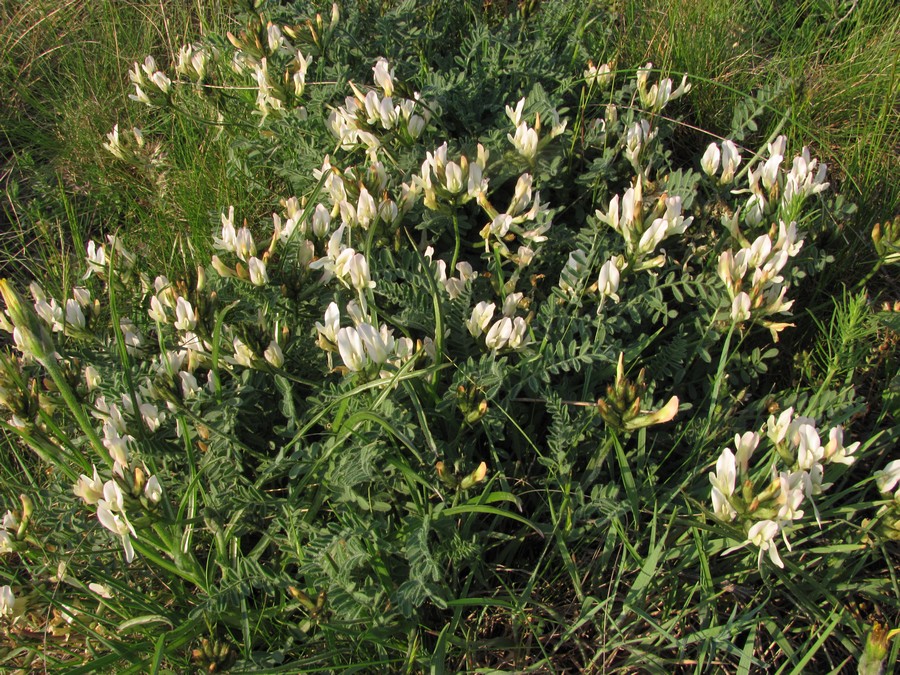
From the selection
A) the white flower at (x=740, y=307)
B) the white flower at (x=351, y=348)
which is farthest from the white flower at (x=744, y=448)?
the white flower at (x=351, y=348)

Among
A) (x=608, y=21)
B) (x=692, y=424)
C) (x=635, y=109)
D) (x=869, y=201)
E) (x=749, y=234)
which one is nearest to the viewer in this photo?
(x=692, y=424)

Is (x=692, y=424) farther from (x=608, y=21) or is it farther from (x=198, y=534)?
(x=608, y=21)

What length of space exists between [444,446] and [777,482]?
780 millimetres

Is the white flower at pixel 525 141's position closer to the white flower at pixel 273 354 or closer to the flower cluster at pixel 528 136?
the flower cluster at pixel 528 136

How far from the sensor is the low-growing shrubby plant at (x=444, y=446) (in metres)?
1.79

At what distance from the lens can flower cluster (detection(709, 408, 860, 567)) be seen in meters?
1.68

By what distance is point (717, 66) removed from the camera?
3.24 meters

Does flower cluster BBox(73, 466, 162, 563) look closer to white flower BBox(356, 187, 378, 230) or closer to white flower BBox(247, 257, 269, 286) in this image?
white flower BBox(247, 257, 269, 286)

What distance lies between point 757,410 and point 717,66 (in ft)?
5.62

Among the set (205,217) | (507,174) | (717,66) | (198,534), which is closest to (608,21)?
(717,66)

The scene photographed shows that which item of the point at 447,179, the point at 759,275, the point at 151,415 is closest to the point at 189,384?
the point at 151,415

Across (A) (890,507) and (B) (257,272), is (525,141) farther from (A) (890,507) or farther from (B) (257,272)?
(A) (890,507)

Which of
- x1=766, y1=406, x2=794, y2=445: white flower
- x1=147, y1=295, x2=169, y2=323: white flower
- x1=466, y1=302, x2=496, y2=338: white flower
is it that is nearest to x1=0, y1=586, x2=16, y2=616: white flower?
x1=147, y1=295, x2=169, y2=323: white flower

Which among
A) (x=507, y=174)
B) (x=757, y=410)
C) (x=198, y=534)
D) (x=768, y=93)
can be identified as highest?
(x=507, y=174)
